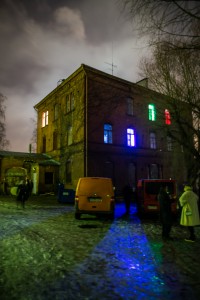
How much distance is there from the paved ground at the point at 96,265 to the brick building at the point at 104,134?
17.0 metres

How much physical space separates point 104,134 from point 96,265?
883 inches

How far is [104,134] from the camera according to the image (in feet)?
93.0

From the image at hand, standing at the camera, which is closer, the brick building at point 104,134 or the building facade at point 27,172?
the brick building at point 104,134

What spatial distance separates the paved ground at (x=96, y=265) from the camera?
472 cm

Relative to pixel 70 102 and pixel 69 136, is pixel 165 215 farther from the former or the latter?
pixel 70 102

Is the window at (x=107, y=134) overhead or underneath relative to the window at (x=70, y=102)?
underneath

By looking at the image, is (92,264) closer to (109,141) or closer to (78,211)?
(78,211)

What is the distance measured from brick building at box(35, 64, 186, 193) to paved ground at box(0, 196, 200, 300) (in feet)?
55.8

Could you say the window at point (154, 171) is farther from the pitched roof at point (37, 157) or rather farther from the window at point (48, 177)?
the window at point (48, 177)

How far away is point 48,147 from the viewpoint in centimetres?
3475

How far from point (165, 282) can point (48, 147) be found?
30.5 m

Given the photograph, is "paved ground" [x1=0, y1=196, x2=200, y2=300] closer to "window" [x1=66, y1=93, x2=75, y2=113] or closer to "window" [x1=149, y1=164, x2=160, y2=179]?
"window" [x1=66, y1=93, x2=75, y2=113]

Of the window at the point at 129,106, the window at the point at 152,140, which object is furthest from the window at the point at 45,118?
the window at the point at 152,140

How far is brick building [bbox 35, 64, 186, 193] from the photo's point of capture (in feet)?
89.4
